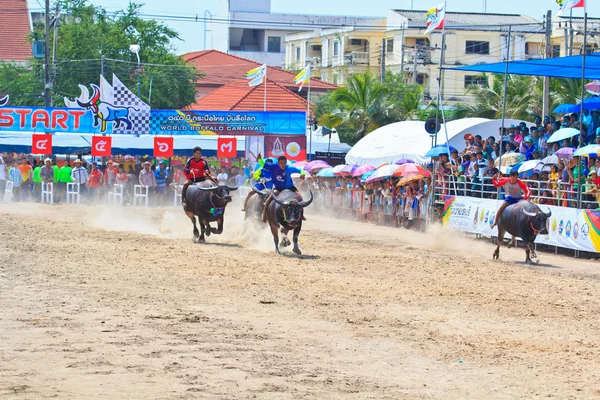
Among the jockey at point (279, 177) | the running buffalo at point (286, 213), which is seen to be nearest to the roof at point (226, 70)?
the jockey at point (279, 177)

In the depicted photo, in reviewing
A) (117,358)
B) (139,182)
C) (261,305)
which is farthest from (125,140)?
(117,358)

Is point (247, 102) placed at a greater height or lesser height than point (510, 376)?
greater

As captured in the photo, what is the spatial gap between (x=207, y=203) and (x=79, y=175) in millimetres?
18257

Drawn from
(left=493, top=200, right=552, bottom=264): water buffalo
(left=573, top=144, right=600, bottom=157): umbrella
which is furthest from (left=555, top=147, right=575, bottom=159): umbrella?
(left=493, top=200, right=552, bottom=264): water buffalo

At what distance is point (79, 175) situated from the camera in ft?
128

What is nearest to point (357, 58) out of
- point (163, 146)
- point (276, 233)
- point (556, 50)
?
point (556, 50)

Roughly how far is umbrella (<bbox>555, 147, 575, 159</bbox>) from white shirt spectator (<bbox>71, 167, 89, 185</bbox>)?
21.2m

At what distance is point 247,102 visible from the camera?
2581 inches

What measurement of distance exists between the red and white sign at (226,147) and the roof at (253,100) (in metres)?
23.6

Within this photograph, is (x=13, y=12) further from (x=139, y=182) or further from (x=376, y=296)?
(x=376, y=296)

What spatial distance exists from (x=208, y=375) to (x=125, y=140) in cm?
3432

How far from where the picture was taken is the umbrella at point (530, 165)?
24812 millimetres

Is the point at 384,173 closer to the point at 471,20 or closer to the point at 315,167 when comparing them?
the point at 315,167

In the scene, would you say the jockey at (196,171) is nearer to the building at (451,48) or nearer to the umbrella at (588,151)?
the umbrella at (588,151)
